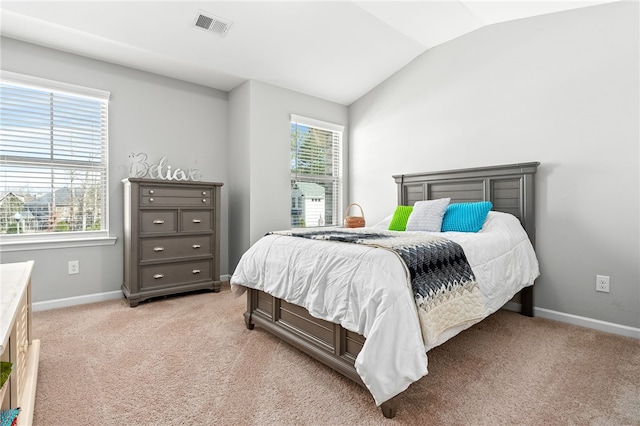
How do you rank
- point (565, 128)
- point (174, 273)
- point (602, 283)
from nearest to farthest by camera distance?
point (602, 283) → point (565, 128) → point (174, 273)

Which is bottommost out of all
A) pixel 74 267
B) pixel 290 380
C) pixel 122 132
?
pixel 290 380

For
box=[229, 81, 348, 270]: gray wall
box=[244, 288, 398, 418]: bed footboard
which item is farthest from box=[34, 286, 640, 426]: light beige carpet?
box=[229, 81, 348, 270]: gray wall

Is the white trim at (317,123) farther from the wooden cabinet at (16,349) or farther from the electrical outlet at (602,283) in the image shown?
the electrical outlet at (602,283)

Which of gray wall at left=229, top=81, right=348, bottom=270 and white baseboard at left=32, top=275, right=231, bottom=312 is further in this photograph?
gray wall at left=229, top=81, right=348, bottom=270

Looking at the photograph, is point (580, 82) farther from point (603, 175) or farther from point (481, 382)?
point (481, 382)

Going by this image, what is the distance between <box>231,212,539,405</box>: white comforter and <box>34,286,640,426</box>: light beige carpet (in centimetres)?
28

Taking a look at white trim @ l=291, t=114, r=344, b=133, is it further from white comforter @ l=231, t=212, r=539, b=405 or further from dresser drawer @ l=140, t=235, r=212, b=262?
white comforter @ l=231, t=212, r=539, b=405

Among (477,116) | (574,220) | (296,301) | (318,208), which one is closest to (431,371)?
(296,301)

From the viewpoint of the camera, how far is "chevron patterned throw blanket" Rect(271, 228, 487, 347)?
5.09 feet

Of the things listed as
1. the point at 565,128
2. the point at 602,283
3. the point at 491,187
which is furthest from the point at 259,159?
the point at 602,283

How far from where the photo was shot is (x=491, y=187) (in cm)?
303

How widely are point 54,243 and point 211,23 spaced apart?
2.40 metres

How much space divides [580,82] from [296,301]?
278cm

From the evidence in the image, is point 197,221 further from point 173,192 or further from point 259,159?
point 259,159
